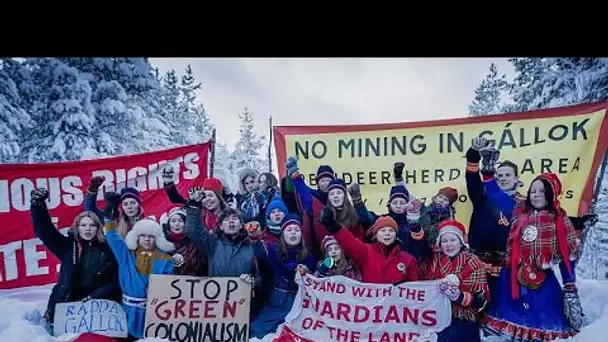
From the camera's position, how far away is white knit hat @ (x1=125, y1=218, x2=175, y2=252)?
11.4 feet

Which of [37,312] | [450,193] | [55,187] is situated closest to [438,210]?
[450,193]

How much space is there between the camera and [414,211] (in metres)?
3.42

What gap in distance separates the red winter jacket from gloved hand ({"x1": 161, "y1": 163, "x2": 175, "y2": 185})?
32.4 inches

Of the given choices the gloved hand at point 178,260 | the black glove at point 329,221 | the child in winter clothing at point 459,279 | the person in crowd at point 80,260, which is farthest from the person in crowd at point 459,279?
the person in crowd at point 80,260

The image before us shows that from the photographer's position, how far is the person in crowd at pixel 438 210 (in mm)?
3408

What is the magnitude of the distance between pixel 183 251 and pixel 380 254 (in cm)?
90

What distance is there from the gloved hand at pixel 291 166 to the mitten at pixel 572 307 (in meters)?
1.32

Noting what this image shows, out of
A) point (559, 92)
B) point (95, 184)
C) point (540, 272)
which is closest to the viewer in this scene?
point (540, 272)

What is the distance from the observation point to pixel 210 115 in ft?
11.6

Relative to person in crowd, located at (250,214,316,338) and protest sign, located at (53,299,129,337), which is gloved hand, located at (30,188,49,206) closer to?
protest sign, located at (53,299,129,337)

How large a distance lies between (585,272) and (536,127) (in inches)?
26.9

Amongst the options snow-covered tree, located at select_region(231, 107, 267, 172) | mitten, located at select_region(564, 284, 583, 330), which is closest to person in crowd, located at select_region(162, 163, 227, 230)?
snow-covered tree, located at select_region(231, 107, 267, 172)

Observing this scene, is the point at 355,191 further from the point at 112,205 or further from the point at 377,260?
the point at 112,205
